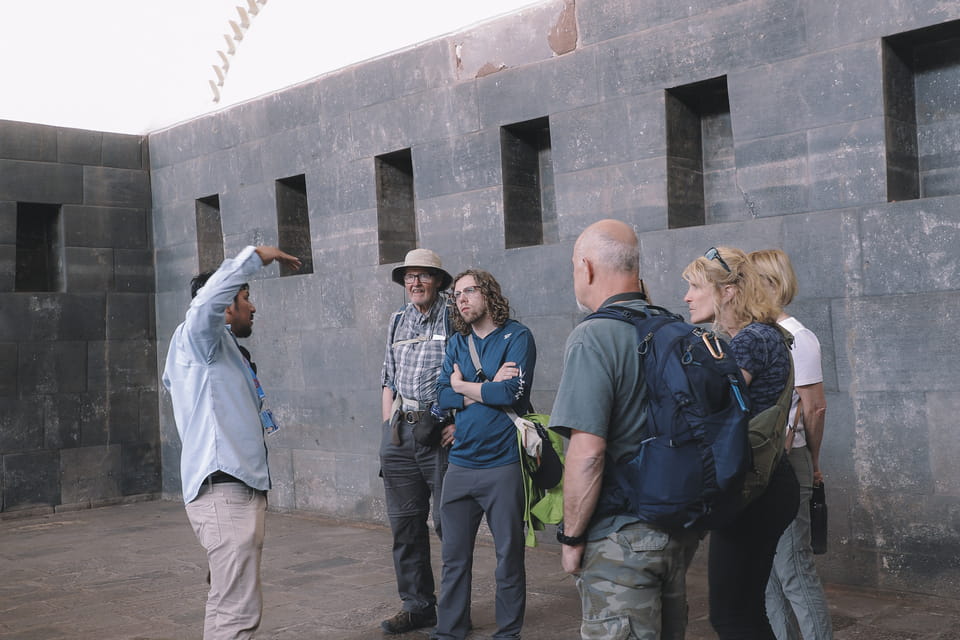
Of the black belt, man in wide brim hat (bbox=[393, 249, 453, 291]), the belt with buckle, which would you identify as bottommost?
the black belt

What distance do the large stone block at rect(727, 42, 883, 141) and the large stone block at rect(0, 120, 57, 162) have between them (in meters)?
6.84

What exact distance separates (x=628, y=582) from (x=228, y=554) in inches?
68.6

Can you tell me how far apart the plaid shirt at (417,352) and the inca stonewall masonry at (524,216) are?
5.57 ft

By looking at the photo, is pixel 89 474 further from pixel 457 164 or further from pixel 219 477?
pixel 219 477

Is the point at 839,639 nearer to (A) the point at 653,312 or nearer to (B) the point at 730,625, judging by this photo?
(B) the point at 730,625

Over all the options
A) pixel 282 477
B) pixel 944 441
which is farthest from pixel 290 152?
pixel 944 441

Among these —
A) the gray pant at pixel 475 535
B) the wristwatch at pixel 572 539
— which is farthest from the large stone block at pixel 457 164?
the wristwatch at pixel 572 539

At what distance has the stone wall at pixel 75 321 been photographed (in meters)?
9.34

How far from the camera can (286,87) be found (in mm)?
8688

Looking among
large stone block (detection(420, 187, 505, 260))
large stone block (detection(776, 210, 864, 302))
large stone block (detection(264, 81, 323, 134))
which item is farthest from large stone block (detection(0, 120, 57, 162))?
large stone block (detection(776, 210, 864, 302))

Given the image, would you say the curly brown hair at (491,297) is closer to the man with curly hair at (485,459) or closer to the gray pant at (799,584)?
the man with curly hair at (485,459)

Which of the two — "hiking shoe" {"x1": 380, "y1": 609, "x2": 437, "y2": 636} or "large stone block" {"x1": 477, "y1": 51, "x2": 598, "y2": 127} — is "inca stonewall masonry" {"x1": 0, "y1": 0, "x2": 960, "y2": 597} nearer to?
"large stone block" {"x1": 477, "y1": 51, "x2": 598, "y2": 127}

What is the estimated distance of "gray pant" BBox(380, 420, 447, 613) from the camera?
498 centimetres

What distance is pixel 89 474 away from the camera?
9773 millimetres
